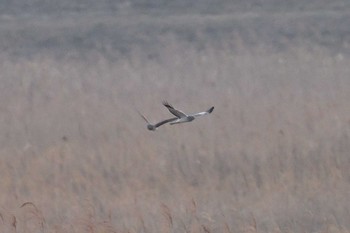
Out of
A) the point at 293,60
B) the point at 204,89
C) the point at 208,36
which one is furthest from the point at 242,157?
the point at 208,36

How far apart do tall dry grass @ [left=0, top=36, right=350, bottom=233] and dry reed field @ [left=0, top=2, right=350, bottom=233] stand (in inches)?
0.4

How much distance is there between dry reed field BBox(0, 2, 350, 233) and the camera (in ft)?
21.6

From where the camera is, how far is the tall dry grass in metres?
6.57

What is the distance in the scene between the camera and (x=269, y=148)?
7.89 metres

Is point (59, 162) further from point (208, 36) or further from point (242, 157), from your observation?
point (208, 36)

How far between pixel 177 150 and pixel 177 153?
0.05 meters

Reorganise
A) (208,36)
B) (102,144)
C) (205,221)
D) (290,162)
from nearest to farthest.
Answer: (205,221), (290,162), (102,144), (208,36)

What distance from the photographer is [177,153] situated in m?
7.90

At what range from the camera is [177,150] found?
26.1 ft

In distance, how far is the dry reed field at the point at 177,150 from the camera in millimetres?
6570

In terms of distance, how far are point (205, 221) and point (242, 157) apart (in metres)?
1.37

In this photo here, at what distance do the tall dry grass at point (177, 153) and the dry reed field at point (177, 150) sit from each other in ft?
0.04

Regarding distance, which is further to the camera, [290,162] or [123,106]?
[123,106]

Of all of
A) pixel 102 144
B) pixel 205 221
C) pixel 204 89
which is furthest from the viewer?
pixel 204 89
